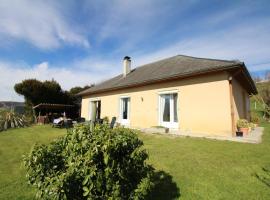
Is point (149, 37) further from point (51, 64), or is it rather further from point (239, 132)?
point (51, 64)

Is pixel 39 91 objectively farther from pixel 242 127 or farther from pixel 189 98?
pixel 242 127

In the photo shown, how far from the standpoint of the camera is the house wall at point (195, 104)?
9086 mm

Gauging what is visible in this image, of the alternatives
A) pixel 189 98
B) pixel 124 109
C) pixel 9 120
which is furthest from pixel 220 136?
pixel 9 120

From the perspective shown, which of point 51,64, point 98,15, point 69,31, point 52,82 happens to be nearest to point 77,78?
point 52,82

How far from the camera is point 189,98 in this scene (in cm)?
1039

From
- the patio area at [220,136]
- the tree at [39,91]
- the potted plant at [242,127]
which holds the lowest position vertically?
the patio area at [220,136]

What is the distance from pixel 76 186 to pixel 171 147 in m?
5.02

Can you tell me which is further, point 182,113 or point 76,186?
point 182,113

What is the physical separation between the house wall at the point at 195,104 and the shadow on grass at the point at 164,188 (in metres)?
6.07

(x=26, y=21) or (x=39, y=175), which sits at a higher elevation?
(x=26, y=21)

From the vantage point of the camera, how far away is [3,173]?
176 inches

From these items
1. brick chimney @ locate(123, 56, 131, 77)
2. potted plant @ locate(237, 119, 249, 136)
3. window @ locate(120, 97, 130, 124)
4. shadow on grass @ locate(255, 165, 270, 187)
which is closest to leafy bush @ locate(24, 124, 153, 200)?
shadow on grass @ locate(255, 165, 270, 187)

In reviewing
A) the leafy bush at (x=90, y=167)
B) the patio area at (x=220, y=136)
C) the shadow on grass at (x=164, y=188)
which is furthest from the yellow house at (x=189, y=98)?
the leafy bush at (x=90, y=167)

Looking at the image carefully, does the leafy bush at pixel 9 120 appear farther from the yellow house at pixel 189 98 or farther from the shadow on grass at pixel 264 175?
the shadow on grass at pixel 264 175
